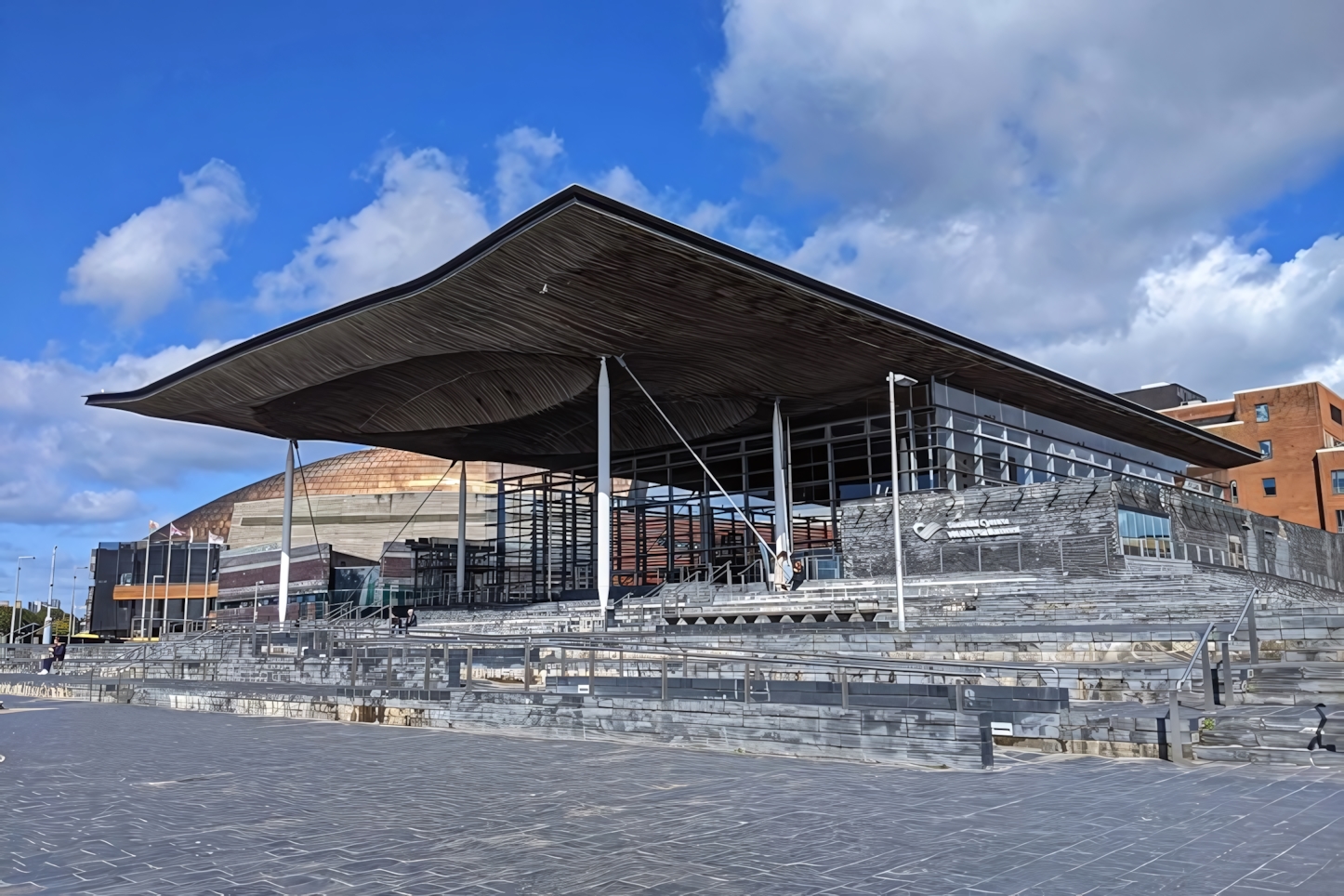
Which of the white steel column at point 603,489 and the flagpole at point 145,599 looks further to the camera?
the flagpole at point 145,599

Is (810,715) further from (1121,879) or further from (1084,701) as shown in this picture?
(1121,879)

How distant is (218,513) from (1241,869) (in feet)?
407

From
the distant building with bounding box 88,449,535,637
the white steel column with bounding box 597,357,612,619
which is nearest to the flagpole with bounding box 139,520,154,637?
the distant building with bounding box 88,449,535,637

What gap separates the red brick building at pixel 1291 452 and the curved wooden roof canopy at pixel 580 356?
97.8ft

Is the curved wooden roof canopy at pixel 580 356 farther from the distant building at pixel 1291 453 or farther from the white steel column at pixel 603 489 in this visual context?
the distant building at pixel 1291 453

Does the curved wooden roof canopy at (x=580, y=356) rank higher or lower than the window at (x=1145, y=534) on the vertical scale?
higher

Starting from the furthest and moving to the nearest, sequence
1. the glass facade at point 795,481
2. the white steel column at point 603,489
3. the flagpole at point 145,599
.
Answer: the flagpole at point 145,599 → the glass facade at point 795,481 → the white steel column at point 603,489

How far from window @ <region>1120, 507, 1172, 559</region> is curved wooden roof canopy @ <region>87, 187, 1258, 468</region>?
831cm

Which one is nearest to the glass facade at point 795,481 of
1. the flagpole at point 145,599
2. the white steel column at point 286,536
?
the white steel column at point 286,536

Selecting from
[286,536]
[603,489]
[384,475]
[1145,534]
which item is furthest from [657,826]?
[384,475]

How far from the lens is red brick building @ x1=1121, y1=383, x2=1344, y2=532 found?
78.1 metres

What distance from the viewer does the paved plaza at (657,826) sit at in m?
6.48

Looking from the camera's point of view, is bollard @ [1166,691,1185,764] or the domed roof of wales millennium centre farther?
the domed roof of wales millennium centre

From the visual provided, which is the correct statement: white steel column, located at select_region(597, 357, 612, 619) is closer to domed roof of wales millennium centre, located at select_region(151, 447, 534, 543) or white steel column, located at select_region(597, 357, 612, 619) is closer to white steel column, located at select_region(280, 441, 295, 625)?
white steel column, located at select_region(280, 441, 295, 625)
